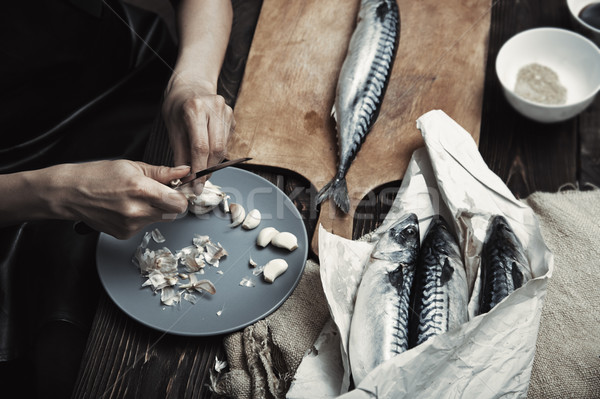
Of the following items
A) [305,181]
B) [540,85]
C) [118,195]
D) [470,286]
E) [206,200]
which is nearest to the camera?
[118,195]

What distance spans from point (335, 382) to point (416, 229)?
420 millimetres

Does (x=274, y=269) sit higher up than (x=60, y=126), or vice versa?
(x=60, y=126)

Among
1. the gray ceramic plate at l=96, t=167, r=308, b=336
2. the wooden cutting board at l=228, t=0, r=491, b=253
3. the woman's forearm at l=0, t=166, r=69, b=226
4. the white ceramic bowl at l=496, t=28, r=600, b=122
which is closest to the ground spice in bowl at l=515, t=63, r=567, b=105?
the white ceramic bowl at l=496, t=28, r=600, b=122

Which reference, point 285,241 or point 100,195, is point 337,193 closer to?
point 285,241

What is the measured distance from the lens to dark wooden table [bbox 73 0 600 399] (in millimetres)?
1233

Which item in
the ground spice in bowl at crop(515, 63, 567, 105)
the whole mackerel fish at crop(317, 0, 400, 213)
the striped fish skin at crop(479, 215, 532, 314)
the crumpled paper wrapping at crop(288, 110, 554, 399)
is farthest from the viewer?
the ground spice in bowl at crop(515, 63, 567, 105)

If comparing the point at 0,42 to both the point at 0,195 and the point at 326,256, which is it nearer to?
the point at 0,195

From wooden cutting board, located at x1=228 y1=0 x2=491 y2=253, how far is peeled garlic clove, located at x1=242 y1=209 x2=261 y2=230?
16 centimetres

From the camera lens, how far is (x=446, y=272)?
4.04 feet

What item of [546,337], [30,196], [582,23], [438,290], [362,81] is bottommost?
[546,337]

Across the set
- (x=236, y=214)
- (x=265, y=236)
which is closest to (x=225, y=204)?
(x=236, y=214)

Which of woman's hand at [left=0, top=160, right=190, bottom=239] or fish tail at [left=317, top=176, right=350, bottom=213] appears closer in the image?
woman's hand at [left=0, top=160, right=190, bottom=239]

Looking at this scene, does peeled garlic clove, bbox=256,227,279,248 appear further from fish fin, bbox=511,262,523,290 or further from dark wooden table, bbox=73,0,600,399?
fish fin, bbox=511,262,523,290

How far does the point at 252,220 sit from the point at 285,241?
12cm
